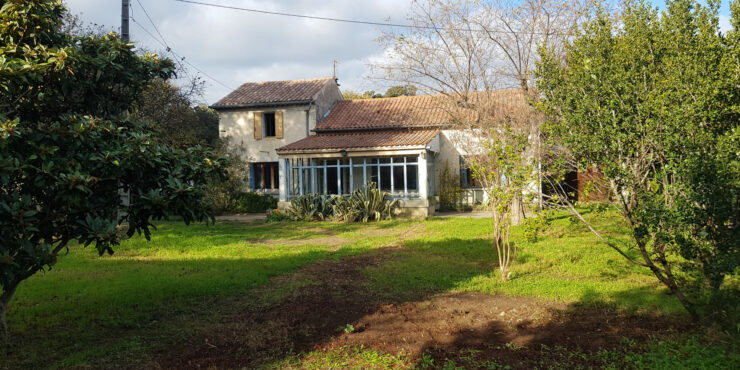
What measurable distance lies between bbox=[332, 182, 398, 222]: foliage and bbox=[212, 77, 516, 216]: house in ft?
3.06

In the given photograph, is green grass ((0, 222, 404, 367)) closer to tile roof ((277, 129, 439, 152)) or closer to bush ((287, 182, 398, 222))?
bush ((287, 182, 398, 222))

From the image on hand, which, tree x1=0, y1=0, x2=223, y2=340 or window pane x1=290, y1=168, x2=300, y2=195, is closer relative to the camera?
tree x1=0, y1=0, x2=223, y2=340

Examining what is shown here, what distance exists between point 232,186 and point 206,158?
17153 millimetres

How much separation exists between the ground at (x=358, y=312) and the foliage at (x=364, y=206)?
6018 millimetres

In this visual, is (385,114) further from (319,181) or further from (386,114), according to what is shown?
(319,181)

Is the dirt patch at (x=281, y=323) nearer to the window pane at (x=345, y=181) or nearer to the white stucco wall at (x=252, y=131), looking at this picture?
the window pane at (x=345, y=181)

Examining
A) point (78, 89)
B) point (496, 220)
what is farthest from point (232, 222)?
point (78, 89)

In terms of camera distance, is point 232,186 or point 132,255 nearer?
point 132,255

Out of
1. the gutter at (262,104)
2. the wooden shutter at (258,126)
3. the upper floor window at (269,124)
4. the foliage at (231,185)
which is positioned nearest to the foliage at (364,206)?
the foliage at (231,185)

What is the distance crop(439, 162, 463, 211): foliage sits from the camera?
65.9ft

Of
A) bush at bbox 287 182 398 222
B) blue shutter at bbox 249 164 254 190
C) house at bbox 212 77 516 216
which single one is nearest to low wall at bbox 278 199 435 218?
house at bbox 212 77 516 216

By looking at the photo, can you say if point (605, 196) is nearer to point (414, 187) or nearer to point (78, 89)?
point (78, 89)

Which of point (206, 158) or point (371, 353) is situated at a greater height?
point (206, 158)

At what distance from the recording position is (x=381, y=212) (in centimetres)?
1703
